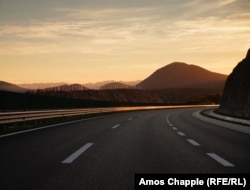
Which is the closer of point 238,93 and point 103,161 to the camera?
point 103,161

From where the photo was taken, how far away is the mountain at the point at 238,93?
1334 inches

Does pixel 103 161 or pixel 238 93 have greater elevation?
pixel 238 93

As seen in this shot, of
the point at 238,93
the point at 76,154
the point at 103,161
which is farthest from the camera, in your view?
the point at 238,93

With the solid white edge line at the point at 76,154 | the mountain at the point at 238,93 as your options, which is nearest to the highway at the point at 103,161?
the solid white edge line at the point at 76,154

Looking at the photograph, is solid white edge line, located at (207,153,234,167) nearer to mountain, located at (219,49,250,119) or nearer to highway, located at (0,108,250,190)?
highway, located at (0,108,250,190)

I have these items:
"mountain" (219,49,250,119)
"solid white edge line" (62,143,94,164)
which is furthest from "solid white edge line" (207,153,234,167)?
"mountain" (219,49,250,119)

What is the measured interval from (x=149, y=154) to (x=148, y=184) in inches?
135

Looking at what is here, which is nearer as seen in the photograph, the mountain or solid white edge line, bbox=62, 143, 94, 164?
solid white edge line, bbox=62, 143, 94, 164

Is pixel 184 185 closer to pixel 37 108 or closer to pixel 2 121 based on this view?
pixel 2 121

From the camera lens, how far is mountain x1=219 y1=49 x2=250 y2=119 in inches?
1334

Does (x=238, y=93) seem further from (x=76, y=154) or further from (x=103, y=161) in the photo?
(x=103, y=161)

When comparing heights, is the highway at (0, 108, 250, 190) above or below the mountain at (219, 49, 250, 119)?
below

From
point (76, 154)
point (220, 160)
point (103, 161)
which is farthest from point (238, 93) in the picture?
point (103, 161)

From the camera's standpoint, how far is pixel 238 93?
3769cm
